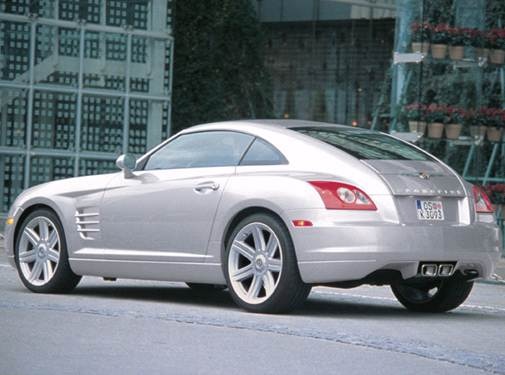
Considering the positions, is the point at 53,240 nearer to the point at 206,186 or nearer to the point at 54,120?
the point at 206,186

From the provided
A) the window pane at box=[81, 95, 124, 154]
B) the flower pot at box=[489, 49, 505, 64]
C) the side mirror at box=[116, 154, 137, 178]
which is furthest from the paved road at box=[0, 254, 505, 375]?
the window pane at box=[81, 95, 124, 154]

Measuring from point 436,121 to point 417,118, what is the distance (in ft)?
0.93

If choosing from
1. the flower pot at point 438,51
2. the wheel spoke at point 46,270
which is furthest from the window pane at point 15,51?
the wheel spoke at point 46,270

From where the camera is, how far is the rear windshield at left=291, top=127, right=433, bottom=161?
10680 millimetres

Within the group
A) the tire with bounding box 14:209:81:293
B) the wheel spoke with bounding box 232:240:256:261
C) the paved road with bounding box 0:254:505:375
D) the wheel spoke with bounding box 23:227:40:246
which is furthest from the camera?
the wheel spoke with bounding box 23:227:40:246

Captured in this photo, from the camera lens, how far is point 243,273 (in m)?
10.4

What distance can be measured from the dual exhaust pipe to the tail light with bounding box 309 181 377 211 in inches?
21.2

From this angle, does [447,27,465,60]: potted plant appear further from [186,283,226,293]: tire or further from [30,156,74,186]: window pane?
[186,283,226,293]: tire

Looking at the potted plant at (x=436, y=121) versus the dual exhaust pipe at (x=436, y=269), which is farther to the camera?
the potted plant at (x=436, y=121)

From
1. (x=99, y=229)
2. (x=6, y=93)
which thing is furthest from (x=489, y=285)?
(x=6, y=93)

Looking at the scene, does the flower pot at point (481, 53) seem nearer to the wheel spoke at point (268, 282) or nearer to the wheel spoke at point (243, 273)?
the wheel spoke at point (243, 273)

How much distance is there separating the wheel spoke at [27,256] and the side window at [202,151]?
1155 millimetres

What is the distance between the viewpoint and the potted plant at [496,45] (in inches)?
880

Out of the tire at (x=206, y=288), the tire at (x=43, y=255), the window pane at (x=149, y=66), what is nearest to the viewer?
the tire at (x=43, y=255)
